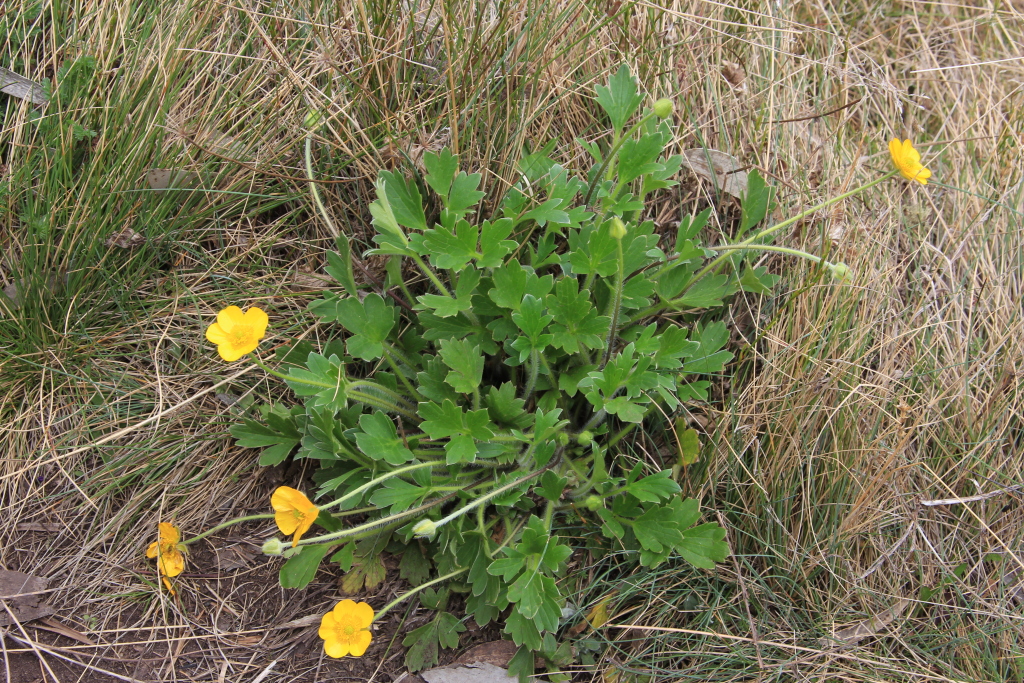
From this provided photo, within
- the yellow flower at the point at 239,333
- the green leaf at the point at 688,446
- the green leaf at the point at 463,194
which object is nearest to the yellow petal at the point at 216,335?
the yellow flower at the point at 239,333

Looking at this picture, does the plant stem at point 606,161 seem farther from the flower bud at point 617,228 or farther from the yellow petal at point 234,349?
the yellow petal at point 234,349

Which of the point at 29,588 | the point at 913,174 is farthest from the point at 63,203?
the point at 913,174

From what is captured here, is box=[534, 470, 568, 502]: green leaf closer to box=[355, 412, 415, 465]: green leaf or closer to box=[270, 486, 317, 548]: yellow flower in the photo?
box=[355, 412, 415, 465]: green leaf

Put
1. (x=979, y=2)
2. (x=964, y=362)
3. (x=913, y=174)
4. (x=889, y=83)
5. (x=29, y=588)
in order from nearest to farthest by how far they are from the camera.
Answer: (x=913, y=174) < (x=29, y=588) < (x=964, y=362) < (x=889, y=83) < (x=979, y=2)

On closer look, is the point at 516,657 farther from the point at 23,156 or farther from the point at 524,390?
the point at 23,156

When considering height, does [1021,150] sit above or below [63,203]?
above

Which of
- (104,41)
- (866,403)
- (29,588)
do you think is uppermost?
(104,41)

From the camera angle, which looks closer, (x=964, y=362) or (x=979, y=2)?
(x=964, y=362)
